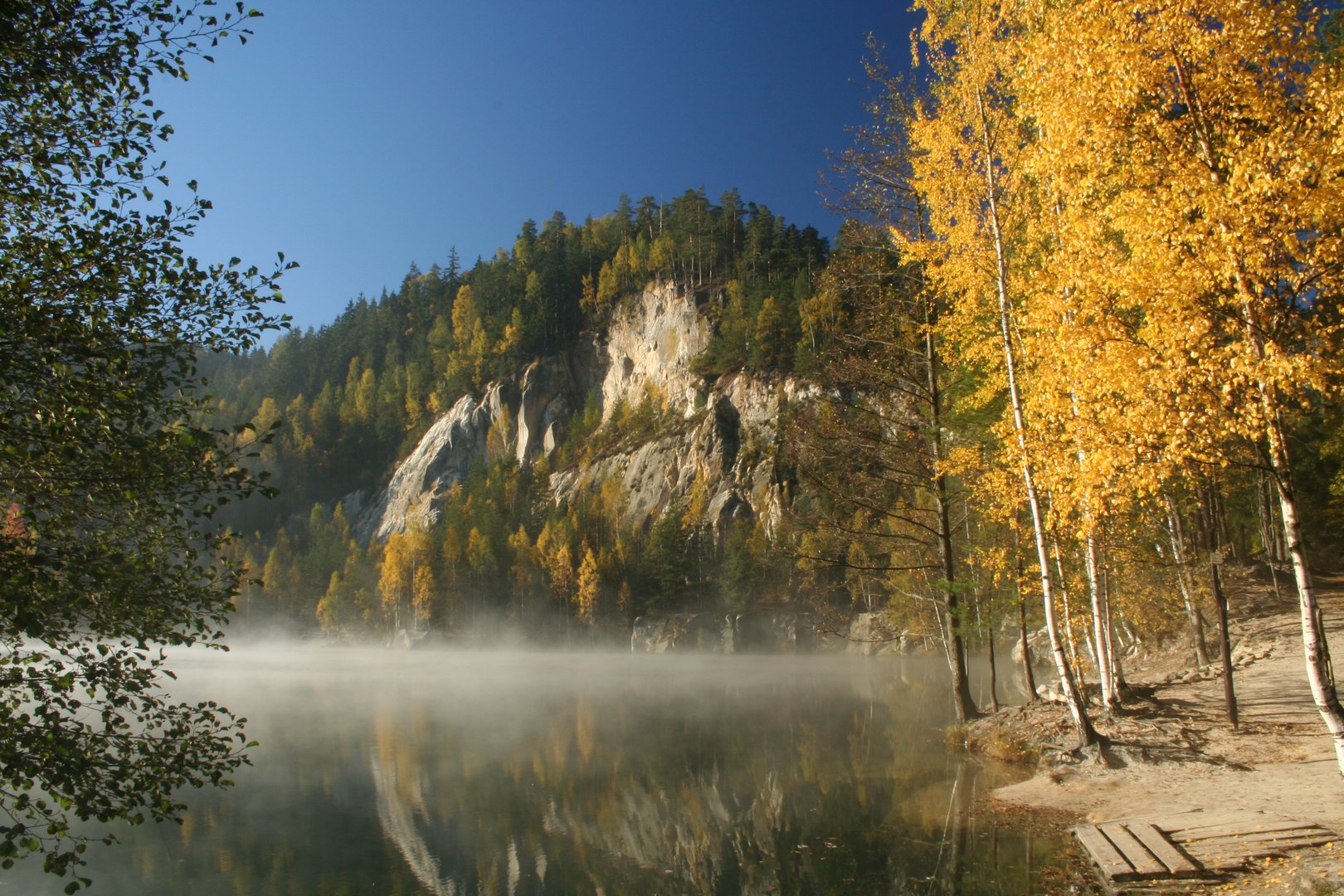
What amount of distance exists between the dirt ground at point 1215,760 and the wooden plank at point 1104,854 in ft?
3.32

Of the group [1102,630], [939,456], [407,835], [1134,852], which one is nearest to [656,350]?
[939,456]

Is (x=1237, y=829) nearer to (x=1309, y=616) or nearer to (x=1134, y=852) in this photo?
(x=1134, y=852)

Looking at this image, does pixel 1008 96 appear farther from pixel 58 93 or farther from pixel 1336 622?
pixel 1336 622

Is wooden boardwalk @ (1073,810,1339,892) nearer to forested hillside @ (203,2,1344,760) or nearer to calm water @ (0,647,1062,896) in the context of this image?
calm water @ (0,647,1062,896)

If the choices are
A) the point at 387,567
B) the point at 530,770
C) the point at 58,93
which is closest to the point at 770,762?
the point at 530,770

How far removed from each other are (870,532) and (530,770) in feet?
33.3

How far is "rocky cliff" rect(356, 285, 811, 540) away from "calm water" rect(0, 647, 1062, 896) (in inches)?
2062

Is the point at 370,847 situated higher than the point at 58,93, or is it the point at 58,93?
the point at 58,93

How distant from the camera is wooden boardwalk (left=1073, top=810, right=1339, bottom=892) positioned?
8711 mm

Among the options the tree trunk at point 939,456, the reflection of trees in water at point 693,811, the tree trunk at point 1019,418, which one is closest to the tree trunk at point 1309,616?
the reflection of trees in water at point 693,811

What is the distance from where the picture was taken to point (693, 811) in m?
15.3

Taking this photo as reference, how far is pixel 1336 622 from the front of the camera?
22.0 meters

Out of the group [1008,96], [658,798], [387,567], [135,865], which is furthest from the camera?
[387,567]

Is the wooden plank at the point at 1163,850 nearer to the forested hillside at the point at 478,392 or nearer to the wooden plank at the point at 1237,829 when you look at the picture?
the wooden plank at the point at 1237,829
